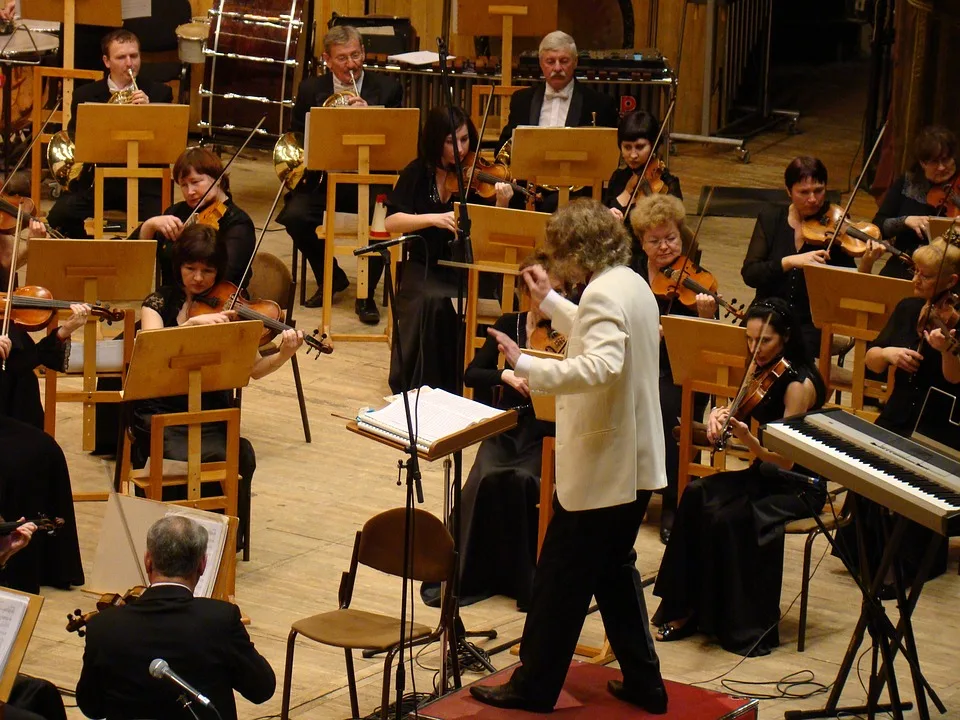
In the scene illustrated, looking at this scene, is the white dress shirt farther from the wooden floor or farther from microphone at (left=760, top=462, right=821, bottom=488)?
microphone at (left=760, top=462, right=821, bottom=488)

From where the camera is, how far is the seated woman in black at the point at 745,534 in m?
4.93

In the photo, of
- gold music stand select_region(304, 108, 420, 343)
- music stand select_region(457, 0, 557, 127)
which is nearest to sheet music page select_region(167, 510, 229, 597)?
gold music stand select_region(304, 108, 420, 343)

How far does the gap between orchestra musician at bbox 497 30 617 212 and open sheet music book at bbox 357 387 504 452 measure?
322cm

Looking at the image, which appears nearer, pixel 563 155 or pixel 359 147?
pixel 563 155

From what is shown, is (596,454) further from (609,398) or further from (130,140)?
(130,140)

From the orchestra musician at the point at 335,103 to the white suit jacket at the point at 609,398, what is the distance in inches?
149

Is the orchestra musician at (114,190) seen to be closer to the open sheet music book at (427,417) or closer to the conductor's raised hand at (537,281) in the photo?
the open sheet music book at (427,417)

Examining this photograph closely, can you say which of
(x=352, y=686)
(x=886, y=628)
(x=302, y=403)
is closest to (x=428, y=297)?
(x=302, y=403)

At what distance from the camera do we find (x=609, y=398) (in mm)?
3820

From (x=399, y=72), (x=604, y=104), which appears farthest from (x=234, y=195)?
(x=604, y=104)

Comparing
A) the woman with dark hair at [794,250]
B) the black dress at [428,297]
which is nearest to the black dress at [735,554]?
the woman with dark hair at [794,250]

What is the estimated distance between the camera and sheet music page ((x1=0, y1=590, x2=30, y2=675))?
3598 millimetres

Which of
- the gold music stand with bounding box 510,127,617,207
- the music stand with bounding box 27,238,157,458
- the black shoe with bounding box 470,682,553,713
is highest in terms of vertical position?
the gold music stand with bounding box 510,127,617,207

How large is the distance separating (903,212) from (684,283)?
1.30 meters
